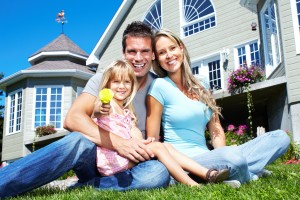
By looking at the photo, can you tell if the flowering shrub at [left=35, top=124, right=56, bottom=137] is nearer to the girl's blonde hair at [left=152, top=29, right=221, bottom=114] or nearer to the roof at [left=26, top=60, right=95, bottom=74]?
the roof at [left=26, top=60, right=95, bottom=74]

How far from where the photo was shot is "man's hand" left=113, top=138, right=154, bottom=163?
310 cm

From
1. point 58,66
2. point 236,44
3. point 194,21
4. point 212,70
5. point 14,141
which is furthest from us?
point 58,66

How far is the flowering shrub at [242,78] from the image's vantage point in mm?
10380

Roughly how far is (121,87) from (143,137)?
1.69ft

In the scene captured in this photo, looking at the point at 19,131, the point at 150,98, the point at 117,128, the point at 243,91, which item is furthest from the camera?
the point at 19,131

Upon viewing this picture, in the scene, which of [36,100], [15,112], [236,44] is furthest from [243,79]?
[15,112]

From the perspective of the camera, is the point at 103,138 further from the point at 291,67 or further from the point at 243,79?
the point at 243,79

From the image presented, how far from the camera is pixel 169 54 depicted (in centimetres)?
379

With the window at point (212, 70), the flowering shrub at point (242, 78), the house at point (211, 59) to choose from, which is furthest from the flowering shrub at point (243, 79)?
the window at point (212, 70)

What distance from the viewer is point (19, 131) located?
17.6 metres

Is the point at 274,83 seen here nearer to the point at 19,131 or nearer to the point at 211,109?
the point at 211,109

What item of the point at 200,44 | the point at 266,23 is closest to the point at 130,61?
the point at 266,23

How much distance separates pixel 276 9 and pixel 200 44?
4463mm

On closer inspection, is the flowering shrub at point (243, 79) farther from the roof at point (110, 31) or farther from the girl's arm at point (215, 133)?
the roof at point (110, 31)
